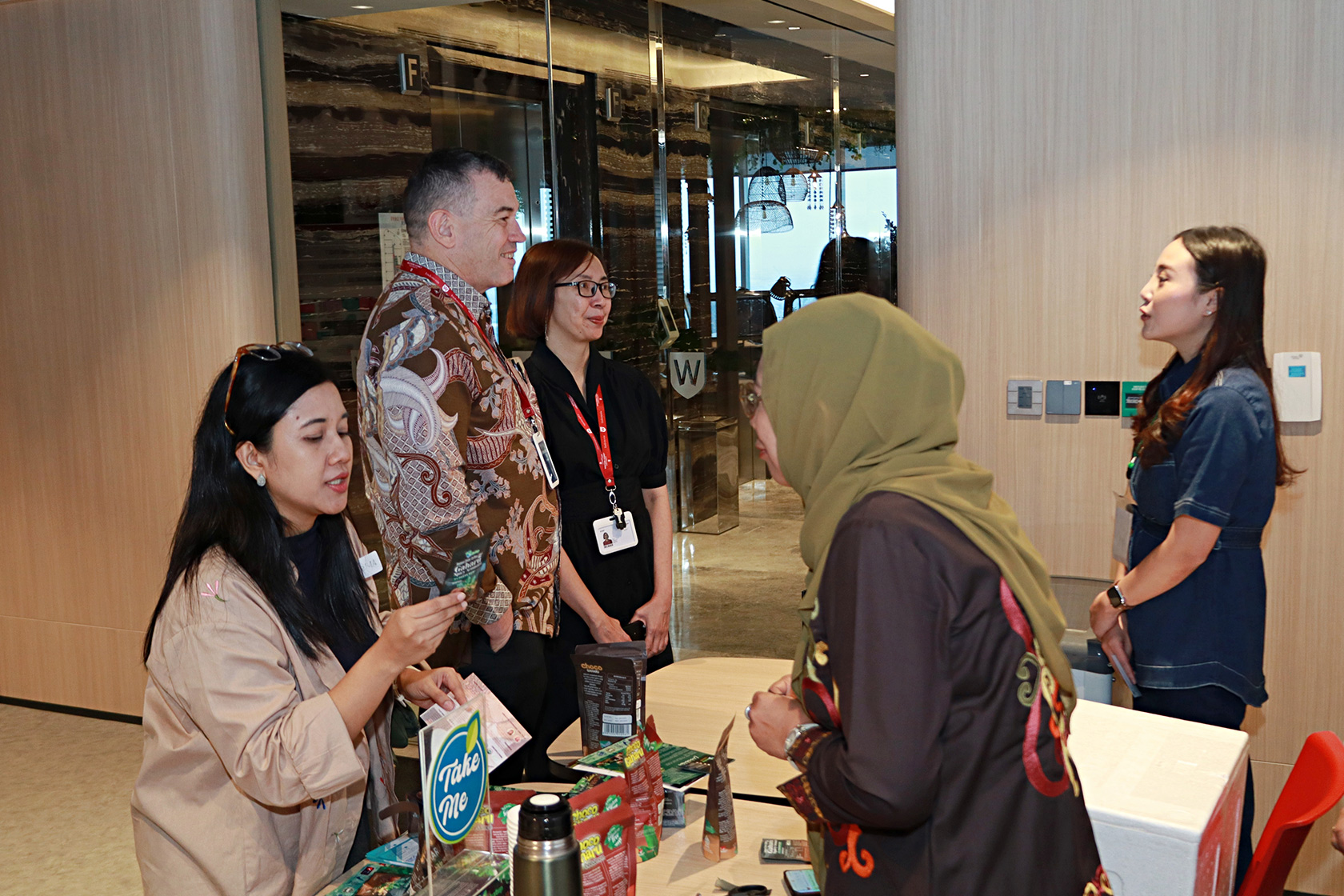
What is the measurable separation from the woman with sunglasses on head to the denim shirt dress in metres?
1.68

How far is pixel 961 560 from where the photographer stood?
4.01 feet

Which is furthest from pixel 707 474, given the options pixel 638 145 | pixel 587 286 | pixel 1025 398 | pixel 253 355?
pixel 253 355

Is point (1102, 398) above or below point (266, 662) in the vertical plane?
above

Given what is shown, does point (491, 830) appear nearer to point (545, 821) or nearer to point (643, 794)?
point (643, 794)

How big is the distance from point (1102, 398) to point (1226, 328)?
82cm

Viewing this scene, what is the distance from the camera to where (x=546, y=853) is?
4.17 ft

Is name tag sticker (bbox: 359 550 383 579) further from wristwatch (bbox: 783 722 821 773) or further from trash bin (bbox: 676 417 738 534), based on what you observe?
trash bin (bbox: 676 417 738 534)

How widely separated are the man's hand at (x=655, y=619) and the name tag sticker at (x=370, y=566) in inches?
44.5

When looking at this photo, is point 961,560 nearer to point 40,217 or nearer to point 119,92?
point 119,92

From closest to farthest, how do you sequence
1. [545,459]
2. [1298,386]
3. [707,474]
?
[545,459] → [1298,386] → [707,474]

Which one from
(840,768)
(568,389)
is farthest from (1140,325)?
(840,768)

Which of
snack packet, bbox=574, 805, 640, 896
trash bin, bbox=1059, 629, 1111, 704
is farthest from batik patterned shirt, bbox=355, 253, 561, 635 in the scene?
trash bin, bbox=1059, 629, 1111, 704

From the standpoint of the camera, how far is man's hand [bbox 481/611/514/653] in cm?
254

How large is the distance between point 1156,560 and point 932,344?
4.97ft
